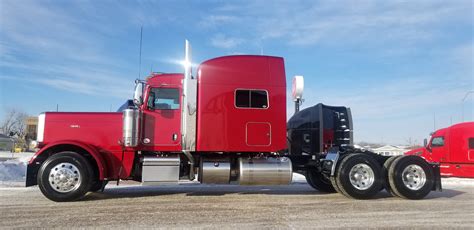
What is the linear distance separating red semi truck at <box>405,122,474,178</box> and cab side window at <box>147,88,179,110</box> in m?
12.4

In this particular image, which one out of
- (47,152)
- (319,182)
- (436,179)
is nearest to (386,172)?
(436,179)

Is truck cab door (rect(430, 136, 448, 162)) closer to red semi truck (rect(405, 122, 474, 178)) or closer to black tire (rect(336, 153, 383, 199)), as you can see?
red semi truck (rect(405, 122, 474, 178))

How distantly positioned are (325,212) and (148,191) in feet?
16.6

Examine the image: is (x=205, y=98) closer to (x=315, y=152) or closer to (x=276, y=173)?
(x=276, y=173)

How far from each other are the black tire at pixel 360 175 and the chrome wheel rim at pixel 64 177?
5.97 m

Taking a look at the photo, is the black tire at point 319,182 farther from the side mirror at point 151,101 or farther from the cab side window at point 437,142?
the cab side window at point 437,142

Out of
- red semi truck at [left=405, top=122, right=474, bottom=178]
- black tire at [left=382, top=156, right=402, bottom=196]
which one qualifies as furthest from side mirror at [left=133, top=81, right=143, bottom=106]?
red semi truck at [left=405, top=122, right=474, bottom=178]

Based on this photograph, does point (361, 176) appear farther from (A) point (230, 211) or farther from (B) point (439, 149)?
(B) point (439, 149)

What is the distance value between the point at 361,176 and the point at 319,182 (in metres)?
1.82

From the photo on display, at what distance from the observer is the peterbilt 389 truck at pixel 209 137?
27.9 ft

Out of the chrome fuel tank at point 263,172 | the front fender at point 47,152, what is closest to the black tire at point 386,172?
the chrome fuel tank at point 263,172

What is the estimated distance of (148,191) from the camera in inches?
396

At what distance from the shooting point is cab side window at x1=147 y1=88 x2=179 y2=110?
8.84m

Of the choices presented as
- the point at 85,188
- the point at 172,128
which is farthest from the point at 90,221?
the point at 172,128
